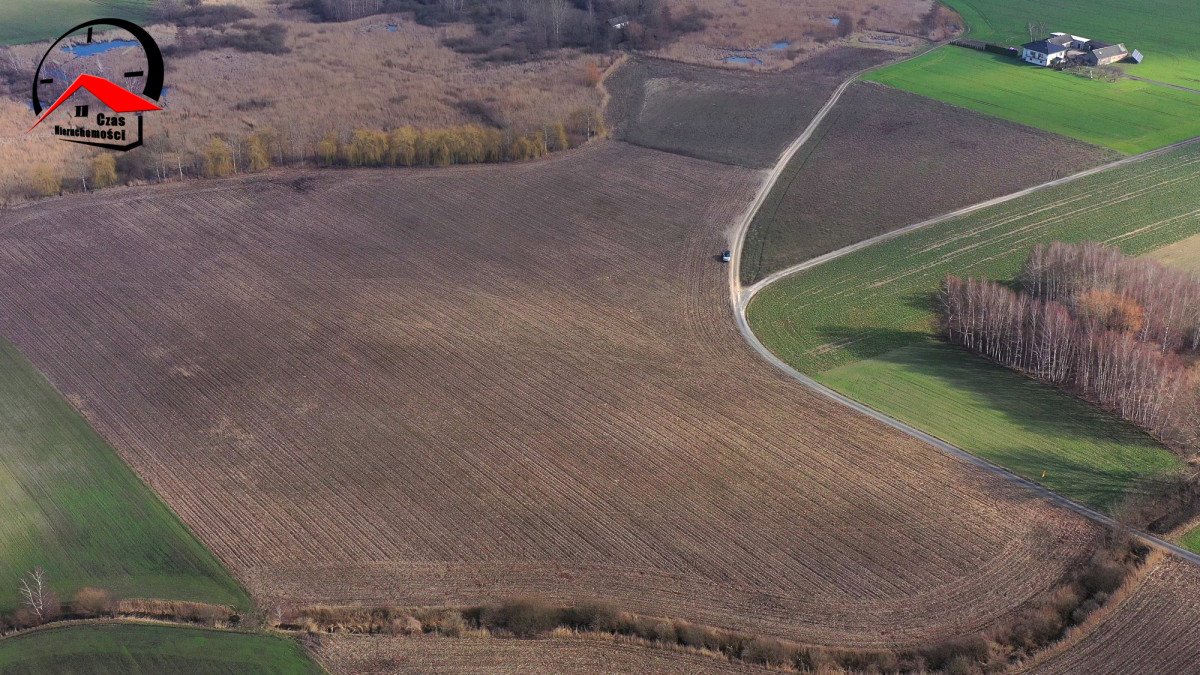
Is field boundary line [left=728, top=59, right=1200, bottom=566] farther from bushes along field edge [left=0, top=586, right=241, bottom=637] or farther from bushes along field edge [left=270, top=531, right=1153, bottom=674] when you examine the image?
bushes along field edge [left=0, top=586, right=241, bottom=637]

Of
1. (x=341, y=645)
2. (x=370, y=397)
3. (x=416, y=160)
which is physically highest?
(x=416, y=160)

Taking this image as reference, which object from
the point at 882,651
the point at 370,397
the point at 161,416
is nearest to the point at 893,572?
the point at 882,651

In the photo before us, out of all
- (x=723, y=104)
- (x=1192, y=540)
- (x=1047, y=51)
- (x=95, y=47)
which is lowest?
(x=1192, y=540)

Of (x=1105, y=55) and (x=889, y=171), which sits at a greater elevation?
(x=1105, y=55)

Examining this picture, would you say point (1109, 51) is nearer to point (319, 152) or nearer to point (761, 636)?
point (319, 152)

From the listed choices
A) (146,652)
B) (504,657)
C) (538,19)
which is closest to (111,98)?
(538,19)

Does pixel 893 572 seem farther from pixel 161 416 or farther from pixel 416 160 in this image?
pixel 416 160
